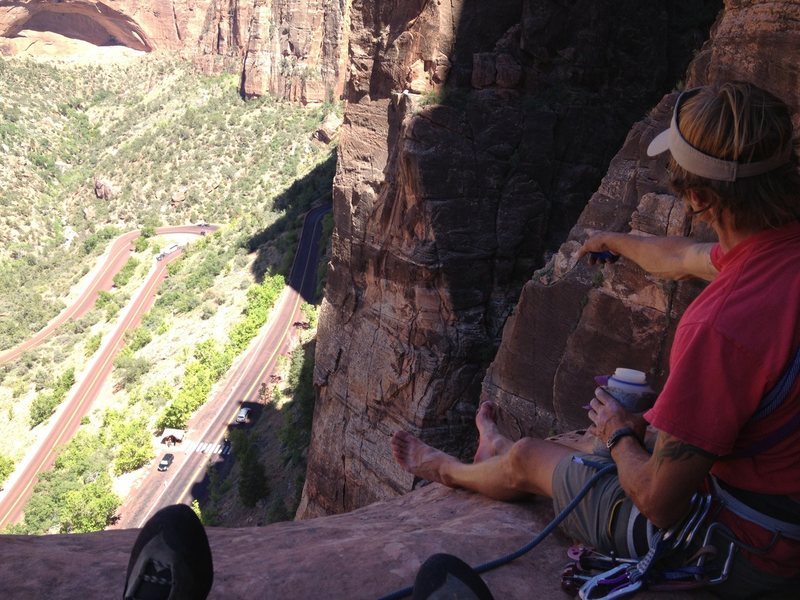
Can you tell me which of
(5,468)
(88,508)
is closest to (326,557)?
(88,508)

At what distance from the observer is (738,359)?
208cm

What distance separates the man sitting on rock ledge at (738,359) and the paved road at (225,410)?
25.8m

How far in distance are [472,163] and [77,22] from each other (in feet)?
266

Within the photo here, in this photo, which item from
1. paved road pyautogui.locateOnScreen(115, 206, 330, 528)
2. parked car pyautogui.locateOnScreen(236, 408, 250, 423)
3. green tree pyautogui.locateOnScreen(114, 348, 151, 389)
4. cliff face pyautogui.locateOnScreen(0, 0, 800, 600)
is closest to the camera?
cliff face pyautogui.locateOnScreen(0, 0, 800, 600)

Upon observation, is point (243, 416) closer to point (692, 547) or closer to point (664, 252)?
point (664, 252)

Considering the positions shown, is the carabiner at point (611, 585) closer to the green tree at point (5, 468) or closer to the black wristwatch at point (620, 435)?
the black wristwatch at point (620, 435)

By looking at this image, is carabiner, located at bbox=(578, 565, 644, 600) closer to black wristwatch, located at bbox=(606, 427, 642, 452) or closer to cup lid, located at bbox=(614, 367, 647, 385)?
black wristwatch, located at bbox=(606, 427, 642, 452)

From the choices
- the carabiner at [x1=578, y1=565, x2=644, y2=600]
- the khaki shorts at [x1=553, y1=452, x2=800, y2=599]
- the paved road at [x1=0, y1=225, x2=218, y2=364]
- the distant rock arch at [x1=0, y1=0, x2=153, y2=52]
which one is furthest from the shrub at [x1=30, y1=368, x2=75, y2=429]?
the distant rock arch at [x1=0, y1=0, x2=153, y2=52]

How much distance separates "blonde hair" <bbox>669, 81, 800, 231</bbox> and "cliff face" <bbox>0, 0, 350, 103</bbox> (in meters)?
54.3

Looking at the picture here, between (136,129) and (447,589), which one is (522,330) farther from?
(136,129)

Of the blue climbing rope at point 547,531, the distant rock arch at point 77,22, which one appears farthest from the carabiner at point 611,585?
the distant rock arch at point 77,22

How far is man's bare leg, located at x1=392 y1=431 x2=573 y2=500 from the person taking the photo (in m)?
3.52

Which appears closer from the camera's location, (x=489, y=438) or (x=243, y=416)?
(x=489, y=438)

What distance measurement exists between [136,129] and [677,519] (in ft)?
240
